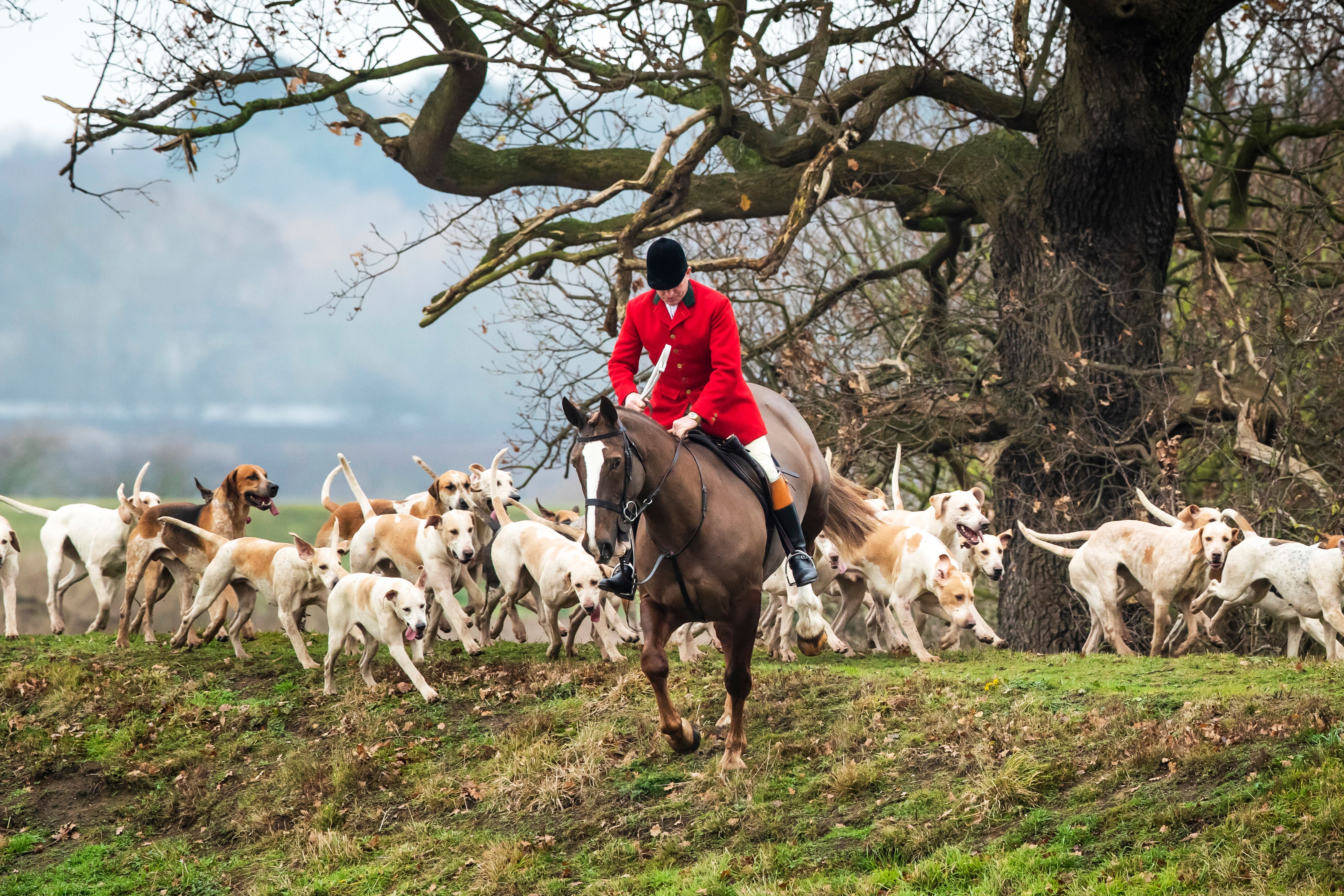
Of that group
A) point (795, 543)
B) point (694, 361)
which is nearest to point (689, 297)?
point (694, 361)

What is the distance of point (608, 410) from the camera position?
5.53m

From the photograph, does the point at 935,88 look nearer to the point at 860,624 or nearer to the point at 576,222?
the point at 576,222

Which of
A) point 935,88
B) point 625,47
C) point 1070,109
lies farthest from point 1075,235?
point 625,47

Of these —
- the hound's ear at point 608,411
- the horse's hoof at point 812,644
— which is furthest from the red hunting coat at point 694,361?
the horse's hoof at point 812,644

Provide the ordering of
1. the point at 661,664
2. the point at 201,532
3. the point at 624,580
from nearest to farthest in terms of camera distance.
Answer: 1. the point at 624,580
2. the point at 661,664
3. the point at 201,532

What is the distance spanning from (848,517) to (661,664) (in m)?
2.63

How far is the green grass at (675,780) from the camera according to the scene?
5203 mm

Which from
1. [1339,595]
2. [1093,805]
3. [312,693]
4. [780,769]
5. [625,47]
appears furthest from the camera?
[625,47]

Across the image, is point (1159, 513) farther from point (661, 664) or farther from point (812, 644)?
point (661, 664)

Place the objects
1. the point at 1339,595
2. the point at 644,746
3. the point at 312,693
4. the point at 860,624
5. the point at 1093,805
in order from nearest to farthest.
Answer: the point at 1093,805, the point at 644,746, the point at 1339,595, the point at 312,693, the point at 860,624

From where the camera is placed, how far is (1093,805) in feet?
18.1

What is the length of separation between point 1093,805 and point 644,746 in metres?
2.72

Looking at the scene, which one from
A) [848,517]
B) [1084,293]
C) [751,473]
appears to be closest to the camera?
[751,473]

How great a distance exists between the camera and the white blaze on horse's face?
5.27 meters
